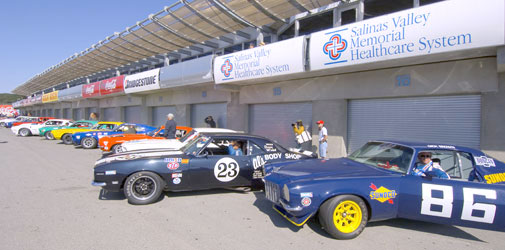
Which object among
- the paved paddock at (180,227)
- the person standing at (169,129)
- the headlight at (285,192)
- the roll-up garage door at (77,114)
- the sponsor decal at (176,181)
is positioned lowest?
the paved paddock at (180,227)

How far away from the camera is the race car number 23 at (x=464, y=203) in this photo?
3455 mm

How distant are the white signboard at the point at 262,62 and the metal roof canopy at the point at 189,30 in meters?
2.42

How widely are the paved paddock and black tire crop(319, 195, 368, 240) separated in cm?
12

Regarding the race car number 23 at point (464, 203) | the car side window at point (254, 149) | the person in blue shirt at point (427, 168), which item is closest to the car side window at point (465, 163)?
the person in blue shirt at point (427, 168)

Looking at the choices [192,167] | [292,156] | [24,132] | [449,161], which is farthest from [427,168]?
[24,132]

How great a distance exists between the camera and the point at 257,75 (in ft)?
33.9

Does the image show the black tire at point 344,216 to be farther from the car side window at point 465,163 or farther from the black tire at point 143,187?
the black tire at point 143,187

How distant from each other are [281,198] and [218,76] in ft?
29.2

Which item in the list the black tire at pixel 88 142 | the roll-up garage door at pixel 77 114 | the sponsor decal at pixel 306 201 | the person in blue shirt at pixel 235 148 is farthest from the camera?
the roll-up garage door at pixel 77 114

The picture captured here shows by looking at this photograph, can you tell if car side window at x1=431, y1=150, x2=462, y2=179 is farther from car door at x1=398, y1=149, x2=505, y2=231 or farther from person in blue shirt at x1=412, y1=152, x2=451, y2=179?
car door at x1=398, y1=149, x2=505, y2=231

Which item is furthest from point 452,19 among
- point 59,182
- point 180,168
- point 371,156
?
point 59,182

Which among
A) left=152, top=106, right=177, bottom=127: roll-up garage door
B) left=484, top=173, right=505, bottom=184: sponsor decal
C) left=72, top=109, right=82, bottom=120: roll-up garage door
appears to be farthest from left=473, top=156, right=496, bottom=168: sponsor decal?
left=72, top=109, right=82, bottom=120: roll-up garage door

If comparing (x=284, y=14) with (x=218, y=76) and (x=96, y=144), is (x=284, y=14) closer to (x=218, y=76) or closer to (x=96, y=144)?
(x=218, y=76)

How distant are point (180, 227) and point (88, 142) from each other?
35.8 ft
